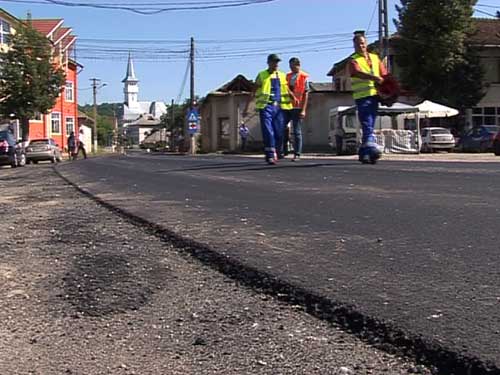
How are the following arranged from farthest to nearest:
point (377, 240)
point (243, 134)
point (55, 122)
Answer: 1. point (55, 122)
2. point (243, 134)
3. point (377, 240)

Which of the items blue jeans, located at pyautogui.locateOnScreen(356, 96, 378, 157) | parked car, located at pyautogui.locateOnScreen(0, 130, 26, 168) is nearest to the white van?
parked car, located at pyautogui.locateOnScreen(0, 130, 26, 168)

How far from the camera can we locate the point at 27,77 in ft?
157

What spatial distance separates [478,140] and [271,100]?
26.9m

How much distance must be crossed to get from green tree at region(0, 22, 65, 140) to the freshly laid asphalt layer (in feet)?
132

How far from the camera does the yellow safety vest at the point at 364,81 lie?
10.8 m

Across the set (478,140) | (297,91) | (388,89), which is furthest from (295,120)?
(478,140)

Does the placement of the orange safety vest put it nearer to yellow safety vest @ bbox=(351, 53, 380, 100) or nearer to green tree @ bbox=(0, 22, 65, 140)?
yellow safety vest @ bbox=(351, 53, 380, 100)

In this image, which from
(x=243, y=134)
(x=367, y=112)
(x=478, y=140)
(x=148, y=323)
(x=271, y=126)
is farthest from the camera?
(x=243, y=134)

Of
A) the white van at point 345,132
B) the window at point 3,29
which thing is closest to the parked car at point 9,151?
the white van at point 345,132

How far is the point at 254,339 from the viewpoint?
3240 mm

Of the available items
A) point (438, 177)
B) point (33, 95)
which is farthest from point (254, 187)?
point (33, 95)

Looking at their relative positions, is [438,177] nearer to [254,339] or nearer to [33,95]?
[254,339]

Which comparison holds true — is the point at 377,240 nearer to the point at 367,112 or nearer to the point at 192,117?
the point at 367,112

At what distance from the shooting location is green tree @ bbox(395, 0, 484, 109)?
44781mm
